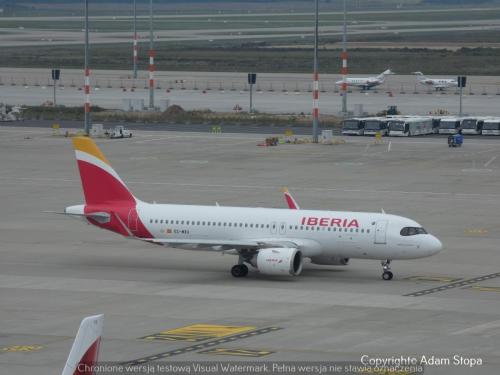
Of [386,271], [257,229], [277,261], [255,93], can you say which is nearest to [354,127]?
[255,93]

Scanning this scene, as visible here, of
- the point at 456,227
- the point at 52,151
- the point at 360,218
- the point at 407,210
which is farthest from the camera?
the point at 52,151

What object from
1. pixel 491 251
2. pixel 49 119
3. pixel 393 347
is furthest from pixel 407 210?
pixel 49 119

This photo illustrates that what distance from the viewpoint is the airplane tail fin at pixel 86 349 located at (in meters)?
26.0

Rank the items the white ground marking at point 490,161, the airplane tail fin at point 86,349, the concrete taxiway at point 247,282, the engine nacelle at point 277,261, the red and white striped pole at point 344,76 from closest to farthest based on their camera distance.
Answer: the airplane tail fin at point 86,349 → the concrete taxiway at point 247,282 → the engine nacelle at point 277,261 → the white ground marking at point 490,161 → the red and white striped pole at point 344,76

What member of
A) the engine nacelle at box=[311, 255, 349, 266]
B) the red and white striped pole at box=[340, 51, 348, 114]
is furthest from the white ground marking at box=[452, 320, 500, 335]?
the red and white striped pole at box=[340, 51, 348, 114]

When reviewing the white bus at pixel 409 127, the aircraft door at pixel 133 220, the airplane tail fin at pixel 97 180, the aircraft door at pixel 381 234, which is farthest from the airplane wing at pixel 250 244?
the white bus at pixel 409 127

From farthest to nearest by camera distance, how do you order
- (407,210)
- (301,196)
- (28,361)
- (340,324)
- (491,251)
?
(301,196)
(407,210)
(491,251)
(340,324)
(28,361)

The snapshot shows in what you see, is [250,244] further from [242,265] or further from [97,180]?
[97,180]

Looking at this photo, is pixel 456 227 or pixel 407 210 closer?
pixel 456 227

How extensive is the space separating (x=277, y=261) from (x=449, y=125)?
72.8 meters

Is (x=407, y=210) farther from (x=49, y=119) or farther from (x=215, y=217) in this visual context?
(x=49, y=119)

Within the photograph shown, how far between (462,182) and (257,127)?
4592cm

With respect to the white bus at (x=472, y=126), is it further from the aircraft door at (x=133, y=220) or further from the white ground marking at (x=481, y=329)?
the white ground marking at (x=481, y=329)

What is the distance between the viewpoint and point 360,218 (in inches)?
2142
